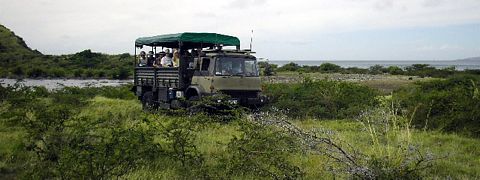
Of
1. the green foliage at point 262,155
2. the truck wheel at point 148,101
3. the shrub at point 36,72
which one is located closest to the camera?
the green foliage at point 262,155

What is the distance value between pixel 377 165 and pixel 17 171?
16.6 ft

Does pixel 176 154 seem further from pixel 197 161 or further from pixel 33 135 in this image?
pixel 33 135

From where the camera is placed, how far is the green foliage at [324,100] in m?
14.8

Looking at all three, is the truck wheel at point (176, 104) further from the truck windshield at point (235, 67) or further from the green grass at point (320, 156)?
the green grass at point (320, 156)

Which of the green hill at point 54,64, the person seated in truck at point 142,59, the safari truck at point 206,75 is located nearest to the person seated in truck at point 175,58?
the safari truck at point 206,75

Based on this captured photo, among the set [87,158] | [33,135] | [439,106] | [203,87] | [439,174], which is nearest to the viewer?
[87,158]

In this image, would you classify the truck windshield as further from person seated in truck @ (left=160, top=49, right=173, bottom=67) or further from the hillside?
the hillside

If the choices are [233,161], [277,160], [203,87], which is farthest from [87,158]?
[203,87]

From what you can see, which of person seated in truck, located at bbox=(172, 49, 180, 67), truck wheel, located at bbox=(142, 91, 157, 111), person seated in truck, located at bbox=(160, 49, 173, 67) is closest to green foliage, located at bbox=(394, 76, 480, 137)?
person seated in truck, located at bbox=(172, 49, 180, 67)

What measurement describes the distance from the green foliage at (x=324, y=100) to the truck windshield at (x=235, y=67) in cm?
175

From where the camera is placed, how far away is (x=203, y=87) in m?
14.0

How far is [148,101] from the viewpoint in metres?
17.0

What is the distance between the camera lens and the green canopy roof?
14867 millimetres

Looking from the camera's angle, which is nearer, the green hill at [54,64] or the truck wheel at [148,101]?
the truck wheel at [148,101]
